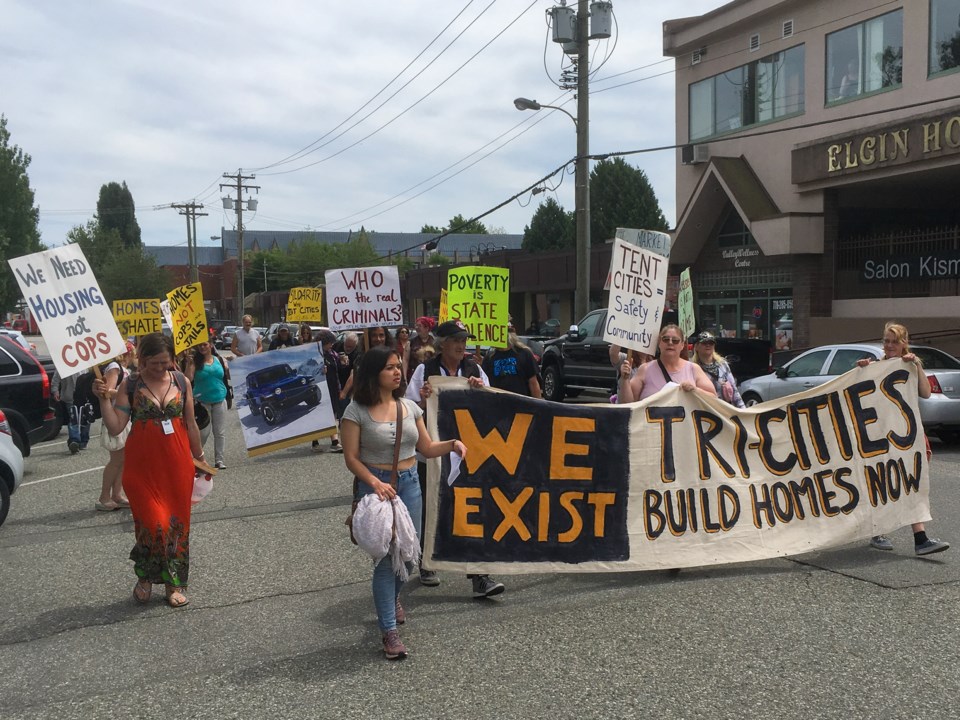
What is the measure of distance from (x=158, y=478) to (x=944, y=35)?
Answer: 19073mm

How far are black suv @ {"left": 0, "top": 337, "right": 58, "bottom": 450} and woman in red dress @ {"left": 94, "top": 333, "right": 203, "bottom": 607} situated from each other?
6461 millimetres

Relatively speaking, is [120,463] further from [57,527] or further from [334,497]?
[334,497]

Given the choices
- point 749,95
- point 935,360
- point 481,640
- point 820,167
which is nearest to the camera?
point 481,640

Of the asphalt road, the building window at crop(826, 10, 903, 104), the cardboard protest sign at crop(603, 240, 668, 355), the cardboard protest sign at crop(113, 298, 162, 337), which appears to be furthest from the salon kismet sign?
the cardboard protest sign at crop(113, 298, 162, 337)

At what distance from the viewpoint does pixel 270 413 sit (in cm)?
1146

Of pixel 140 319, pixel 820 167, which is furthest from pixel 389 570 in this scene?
pixel 820 167

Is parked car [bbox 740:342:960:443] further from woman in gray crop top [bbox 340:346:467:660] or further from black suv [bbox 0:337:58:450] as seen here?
black suv [bbox 0:337:58:450]

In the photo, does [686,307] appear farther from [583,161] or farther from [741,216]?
[741,216]

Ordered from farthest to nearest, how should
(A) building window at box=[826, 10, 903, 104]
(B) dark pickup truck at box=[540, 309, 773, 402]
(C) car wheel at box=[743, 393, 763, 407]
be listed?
1. (A) building window at box=[826, 10, 903, 104]
2. (B) dark pickup truck at box=[540, 309, 773, 402]
3. (C) car wheel at box=[743, 393, 763, 407]

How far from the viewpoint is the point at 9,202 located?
49.1 metres

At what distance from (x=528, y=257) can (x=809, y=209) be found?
16349 millimetres

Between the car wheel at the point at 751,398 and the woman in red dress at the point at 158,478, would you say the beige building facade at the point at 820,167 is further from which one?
the woman in red dress at the point at 158,478

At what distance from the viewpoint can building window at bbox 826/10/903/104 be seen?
802 inches

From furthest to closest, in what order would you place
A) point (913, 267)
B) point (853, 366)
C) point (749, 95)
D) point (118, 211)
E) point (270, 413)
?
point (118, 211) < point (749, 95) < point (913, 267) < point (853, 366) < point (270, 413)
